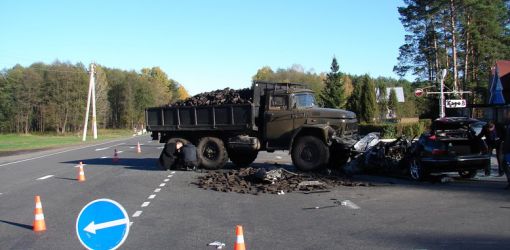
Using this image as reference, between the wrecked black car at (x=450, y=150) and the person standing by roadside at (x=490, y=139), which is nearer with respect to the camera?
the wrecked black car at (x=450, y=150)

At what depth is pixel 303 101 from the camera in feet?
58.1

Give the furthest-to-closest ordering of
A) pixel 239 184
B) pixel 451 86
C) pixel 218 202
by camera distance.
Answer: pixel 451 86, pixel 239 184, pixel 218 202

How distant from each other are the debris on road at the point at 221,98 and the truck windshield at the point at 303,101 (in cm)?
171

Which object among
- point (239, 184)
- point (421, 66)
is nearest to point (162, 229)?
point (239, 184)

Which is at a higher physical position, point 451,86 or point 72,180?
point 451,86

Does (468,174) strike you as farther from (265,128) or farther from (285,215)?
(285,215)

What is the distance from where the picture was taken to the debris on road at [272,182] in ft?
43.2

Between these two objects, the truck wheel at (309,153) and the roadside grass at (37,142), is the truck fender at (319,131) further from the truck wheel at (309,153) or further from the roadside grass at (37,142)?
the roadside grass at (37,142)

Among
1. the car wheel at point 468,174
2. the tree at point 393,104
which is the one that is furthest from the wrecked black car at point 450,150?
the tree at point 393,104

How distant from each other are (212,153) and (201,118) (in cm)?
Answer: 134

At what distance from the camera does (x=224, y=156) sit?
18.7 metres

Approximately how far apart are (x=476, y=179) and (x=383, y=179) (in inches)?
96.0

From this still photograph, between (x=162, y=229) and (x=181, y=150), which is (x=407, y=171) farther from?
(x=162, y=229)

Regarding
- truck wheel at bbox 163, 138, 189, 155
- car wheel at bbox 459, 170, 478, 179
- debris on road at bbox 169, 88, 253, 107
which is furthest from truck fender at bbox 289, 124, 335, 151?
truck wheel at bbox 163, 138, 189, 155
